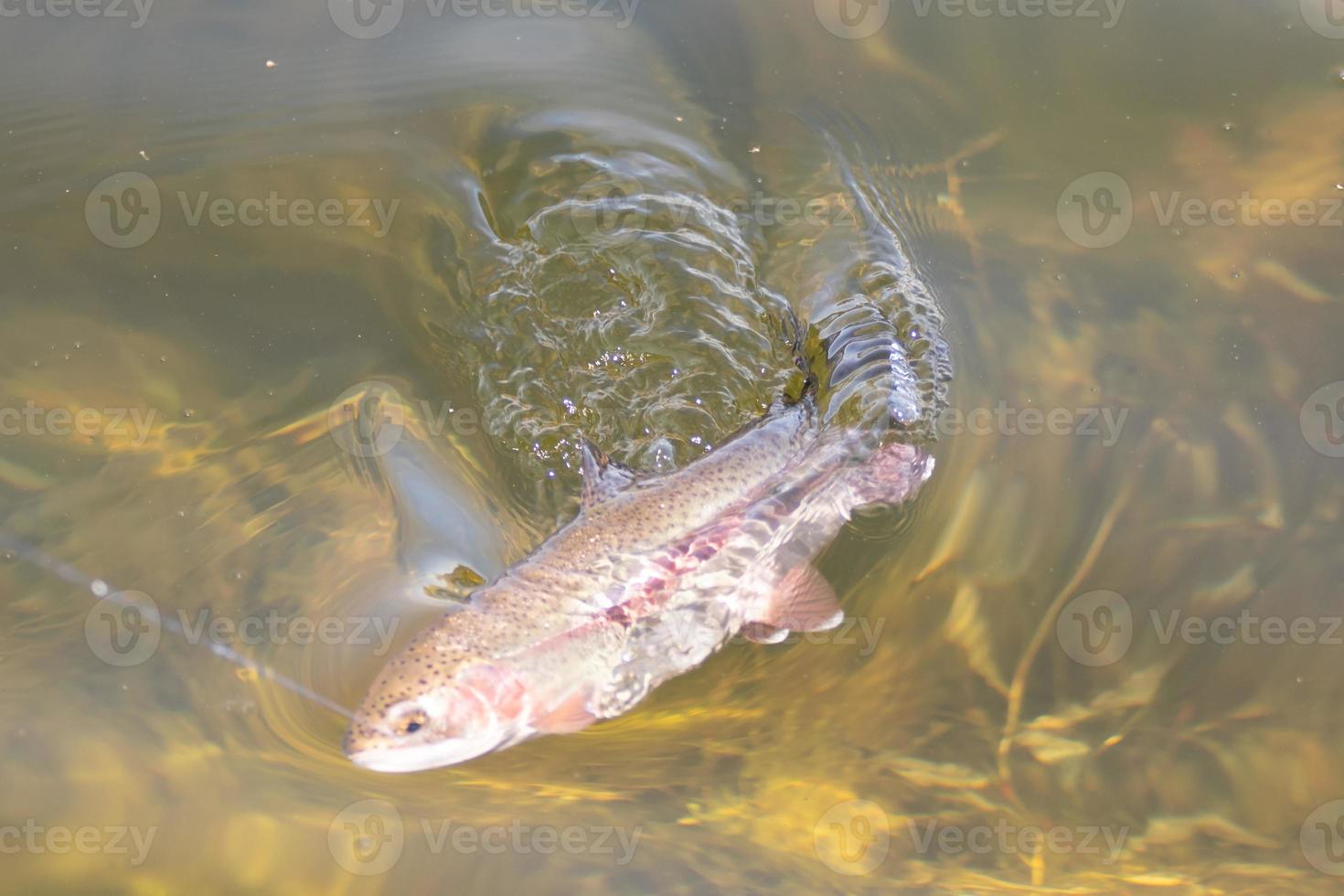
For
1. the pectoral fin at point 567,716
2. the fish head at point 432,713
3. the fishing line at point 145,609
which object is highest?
the fishing line at point 145,609

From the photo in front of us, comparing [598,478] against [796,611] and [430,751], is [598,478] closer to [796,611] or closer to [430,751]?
[796,611]

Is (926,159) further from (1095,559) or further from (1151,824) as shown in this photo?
(1151,824)

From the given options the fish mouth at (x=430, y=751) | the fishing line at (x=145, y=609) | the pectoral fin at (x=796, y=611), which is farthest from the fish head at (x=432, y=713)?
the pectoral fin at (x=796, y=611)

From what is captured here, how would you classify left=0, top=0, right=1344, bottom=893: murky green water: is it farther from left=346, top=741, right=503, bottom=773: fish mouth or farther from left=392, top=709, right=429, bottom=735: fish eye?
left=392, top=709, right=429, bottom=735: fish eye

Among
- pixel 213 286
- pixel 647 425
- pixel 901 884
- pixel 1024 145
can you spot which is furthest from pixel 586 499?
pixel 1024 145

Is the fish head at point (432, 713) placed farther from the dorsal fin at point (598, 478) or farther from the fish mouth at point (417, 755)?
the dorsal fin at point (598, 478)

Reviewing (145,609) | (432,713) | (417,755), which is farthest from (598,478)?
(145,609)

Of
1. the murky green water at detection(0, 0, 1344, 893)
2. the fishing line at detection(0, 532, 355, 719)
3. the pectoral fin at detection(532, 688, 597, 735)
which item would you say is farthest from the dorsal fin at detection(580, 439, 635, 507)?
the fishing line at detection(0, 532, 355, 719)
